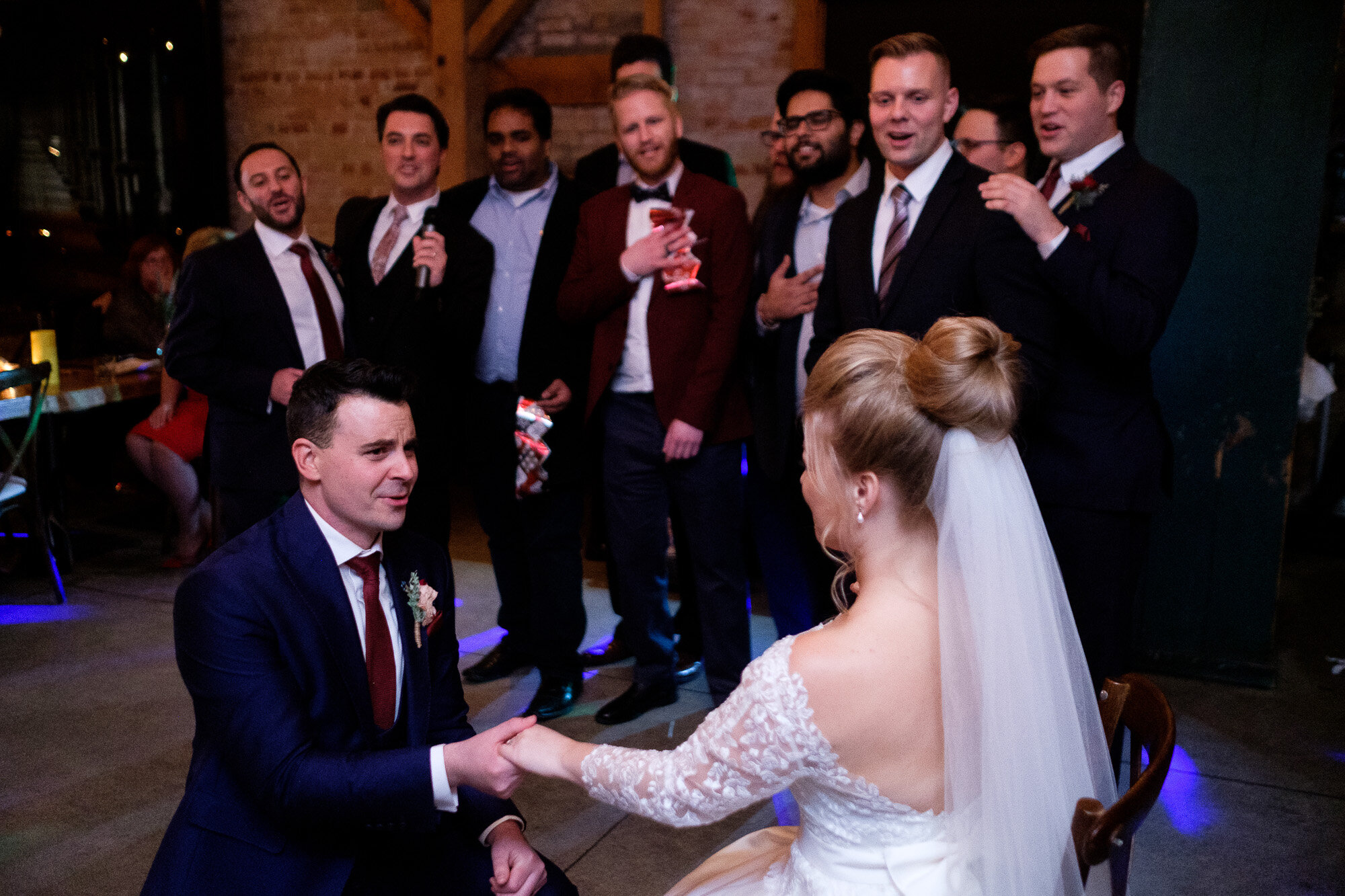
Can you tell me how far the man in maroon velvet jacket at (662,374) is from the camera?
2.95 meters

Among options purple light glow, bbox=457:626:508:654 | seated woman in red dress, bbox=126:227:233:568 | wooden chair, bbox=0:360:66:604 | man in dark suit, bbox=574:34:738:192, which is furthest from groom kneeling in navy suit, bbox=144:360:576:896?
seated woman in red dress, bbox=126:227:233:568

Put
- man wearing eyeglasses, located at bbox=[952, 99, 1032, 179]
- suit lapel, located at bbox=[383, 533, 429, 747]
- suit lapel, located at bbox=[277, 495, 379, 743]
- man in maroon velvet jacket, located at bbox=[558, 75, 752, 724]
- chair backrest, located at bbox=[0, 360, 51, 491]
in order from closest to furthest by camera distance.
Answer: suit lapel, located at bbox=[277, 495, 379, 743] → suit lapel, located at bbox=[383, 533, 429, 747] → man in maroon velvet jacket, located at bbox=[558, 75, 752, 724] → man wearing eyeglasses, located at bbox=[952, 99, 1032, 179] → chair backrest, located at bbox=[0, 360, 51, 491]

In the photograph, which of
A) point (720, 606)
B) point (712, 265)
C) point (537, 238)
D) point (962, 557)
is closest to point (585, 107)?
point (537, 238)

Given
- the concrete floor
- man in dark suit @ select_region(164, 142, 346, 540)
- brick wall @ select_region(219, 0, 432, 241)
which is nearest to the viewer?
the concrete floor

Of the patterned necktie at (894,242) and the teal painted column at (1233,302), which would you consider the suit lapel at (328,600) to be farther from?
the teal painted column at (1233,302)

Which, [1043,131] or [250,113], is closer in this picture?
[1043,131]

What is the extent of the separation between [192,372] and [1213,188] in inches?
125

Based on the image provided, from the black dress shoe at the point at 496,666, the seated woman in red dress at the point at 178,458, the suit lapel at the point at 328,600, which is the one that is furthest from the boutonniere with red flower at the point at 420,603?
the seated woman in red dress at the point at 178,458

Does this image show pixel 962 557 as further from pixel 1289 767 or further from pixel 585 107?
pixel 585 107

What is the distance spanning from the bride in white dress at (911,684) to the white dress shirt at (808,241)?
61.4 inches

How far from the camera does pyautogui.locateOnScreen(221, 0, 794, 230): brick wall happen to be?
570 cm

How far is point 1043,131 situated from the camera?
2.55m

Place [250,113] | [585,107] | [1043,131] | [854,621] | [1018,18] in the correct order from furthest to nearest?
[250,113] < [585,107] < [1018,18] < [1043,131] < [854,621]

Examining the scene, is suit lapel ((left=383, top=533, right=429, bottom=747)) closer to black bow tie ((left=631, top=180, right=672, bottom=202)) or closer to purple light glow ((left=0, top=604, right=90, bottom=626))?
black bow tie ((left=631, top=180, right=672, bottom=202))
